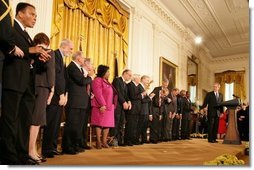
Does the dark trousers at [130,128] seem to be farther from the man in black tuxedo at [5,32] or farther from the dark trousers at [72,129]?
the man in black tuxedo at [5,32]

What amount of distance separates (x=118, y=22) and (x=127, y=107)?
223cm

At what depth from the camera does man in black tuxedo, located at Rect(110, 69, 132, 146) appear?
490 cm

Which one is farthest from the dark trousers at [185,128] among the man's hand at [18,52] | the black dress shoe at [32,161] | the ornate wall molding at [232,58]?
the man's hand at [18,52]

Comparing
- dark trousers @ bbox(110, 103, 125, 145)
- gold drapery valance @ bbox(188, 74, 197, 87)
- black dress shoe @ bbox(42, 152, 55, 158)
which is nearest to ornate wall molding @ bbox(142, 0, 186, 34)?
gold drapery valance @ bbox(188, 74, 197, 87)

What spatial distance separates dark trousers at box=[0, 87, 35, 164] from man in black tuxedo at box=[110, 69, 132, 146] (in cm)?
239

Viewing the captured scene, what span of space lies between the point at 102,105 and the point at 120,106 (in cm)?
78

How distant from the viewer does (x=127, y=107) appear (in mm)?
4949

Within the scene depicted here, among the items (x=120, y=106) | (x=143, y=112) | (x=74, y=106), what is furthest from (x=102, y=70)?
(x=143, y=112)

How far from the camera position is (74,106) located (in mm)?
3658

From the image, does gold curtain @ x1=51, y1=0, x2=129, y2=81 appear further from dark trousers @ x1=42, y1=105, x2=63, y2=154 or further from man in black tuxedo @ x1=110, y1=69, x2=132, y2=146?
dark trousers @ x1=42, y1=105, x2=63, y2=154

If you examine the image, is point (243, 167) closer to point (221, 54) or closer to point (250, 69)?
point (250, 69)

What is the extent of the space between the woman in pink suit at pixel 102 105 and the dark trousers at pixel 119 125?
0.38 meters

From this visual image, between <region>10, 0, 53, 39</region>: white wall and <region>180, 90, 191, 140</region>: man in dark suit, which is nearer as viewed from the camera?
<region>10, 0, 53, 39</region>: white wall

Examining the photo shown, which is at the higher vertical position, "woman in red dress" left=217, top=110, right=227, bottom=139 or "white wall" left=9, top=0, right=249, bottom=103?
"white wall" left=9, top=0, right=249, bottom=103
